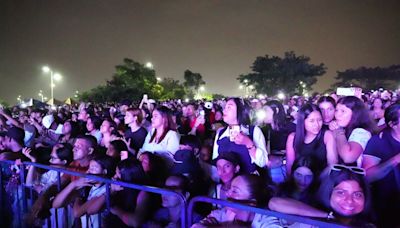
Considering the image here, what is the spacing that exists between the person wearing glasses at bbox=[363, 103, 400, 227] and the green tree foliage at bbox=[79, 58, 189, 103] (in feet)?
153

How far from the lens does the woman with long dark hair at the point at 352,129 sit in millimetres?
3516

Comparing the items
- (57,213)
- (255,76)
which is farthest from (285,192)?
(255,76)

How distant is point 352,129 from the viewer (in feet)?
12.6

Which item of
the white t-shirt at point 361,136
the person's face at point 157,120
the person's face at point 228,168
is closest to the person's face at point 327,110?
the white t-shirt at point 361,136

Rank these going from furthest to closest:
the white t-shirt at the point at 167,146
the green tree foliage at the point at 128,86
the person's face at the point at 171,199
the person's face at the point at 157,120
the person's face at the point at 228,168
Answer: the green tree foliage at the point at 128,86 → the person's face at the point at 157,120 → the white t-shirt at the point at 167,146 → the person's face at the point at 228,168 → the person's face at the point at 171,199

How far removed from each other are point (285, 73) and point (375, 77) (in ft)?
64.5

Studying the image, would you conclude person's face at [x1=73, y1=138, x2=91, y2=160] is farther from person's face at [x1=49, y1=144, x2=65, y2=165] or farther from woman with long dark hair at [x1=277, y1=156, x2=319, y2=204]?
woman with long dark hair at [x1=277, y1=156, x2=319, y2=204]

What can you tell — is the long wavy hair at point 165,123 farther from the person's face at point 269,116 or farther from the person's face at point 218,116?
the person's face at point 218,116

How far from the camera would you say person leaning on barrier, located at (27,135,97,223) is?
441 cm

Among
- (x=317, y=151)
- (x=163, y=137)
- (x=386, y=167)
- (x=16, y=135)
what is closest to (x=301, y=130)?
(x=317, y=151)

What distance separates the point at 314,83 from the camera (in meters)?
69.4

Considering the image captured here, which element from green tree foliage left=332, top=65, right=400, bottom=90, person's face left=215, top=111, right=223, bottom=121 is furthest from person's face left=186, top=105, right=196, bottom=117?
green tree foliage left=332, top=65, right=400, bottom=90

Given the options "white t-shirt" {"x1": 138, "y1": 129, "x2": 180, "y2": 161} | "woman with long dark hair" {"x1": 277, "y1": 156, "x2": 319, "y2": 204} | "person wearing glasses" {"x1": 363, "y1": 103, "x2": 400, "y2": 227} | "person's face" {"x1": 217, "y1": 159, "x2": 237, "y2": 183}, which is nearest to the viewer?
"person wearing glasses" {"x1": 363, "y1": 103, "x2": 400, "y2": 227}

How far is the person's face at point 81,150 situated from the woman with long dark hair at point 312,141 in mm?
2689
